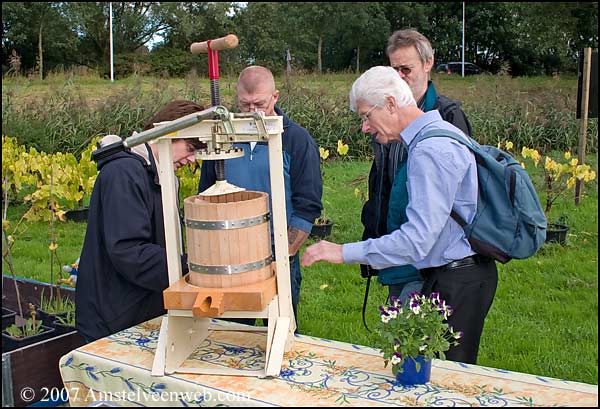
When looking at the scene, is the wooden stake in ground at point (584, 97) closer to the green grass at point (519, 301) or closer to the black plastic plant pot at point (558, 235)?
the green grass at point (519, 301)

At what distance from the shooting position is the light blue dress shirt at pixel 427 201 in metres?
2.22

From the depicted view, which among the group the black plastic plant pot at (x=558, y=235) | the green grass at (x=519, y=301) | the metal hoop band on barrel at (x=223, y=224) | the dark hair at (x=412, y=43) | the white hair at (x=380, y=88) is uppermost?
the dark hair at (x=412, y=43)

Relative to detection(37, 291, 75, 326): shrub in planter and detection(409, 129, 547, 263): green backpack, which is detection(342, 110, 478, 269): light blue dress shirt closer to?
detection(409, 129, 547, 263): green backpack

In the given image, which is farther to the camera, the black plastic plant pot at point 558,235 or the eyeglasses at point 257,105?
the black plastic plant pot at point 558,235

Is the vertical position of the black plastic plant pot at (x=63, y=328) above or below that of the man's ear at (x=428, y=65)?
below

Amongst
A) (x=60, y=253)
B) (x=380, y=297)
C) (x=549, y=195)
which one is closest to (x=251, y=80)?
(x=380, y=297)

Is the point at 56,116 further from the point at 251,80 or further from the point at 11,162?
the point at 251,80

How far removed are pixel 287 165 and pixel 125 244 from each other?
1027 millimetres

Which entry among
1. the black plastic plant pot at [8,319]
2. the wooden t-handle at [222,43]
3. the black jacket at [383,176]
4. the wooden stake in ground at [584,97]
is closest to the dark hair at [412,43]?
the black jacket at [383,176]

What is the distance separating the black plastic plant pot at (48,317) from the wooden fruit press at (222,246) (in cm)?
195

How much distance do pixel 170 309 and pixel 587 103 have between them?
679 cm

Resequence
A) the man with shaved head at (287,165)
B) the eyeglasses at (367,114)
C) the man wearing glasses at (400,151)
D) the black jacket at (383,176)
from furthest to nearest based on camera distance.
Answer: the man with shaved head at (287,165), the black jacket at (383,176), the man wearing glasses at (400,151), the eyeglasses at (367,114)

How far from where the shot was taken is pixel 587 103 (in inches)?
308

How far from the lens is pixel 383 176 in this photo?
306 centimetres
